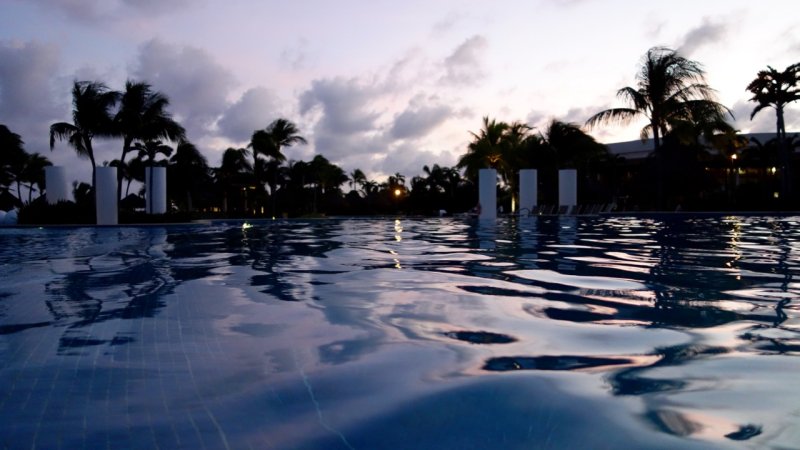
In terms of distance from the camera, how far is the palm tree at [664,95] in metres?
26.7

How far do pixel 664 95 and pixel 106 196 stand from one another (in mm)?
23378

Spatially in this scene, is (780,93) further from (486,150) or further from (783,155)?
(486,150)

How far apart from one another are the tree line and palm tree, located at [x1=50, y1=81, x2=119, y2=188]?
41 mm

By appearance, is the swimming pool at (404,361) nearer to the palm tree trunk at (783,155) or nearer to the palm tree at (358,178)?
the palm tree trunk at (783,155)

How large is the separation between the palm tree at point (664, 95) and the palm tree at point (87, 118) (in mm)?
21018

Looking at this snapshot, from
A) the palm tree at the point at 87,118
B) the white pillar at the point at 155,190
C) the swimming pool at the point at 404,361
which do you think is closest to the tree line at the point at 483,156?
the palm tree at the point at 87,118

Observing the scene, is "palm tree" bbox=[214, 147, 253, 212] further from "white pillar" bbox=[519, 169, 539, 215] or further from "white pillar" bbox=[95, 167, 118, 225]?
"white pillar" bbox=[519, 169, 539, 215]

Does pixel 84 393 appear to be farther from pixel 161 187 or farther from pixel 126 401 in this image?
pixel 161 187

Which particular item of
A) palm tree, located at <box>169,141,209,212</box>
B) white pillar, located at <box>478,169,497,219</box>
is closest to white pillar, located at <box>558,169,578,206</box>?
white pillar, located at <box>478,169,497,219</box>

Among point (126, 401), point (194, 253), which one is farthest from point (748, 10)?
point (126, 401)

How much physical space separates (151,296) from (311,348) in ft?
7.55

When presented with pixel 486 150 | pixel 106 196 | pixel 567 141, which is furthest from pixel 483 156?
pixel 106 196

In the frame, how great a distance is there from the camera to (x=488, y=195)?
2394 cm

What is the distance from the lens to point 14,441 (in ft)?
6.66
